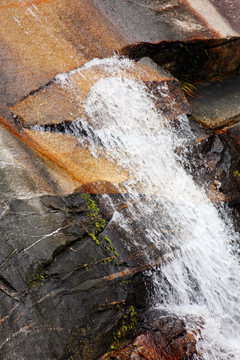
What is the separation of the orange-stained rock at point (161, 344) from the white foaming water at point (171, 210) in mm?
143

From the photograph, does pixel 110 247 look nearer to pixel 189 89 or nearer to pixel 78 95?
pixel 78 95

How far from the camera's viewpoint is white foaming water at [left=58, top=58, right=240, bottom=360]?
423 cm

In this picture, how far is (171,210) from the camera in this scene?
4676 millimetres

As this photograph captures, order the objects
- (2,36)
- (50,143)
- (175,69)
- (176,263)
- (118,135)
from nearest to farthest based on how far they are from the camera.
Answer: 1. (176,263)
2. (50,143)
3. (118,135)
4. (2,36)
5. (175,69)

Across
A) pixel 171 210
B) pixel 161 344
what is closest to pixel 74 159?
pixel 171 210

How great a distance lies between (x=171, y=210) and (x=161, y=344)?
5.18 ft

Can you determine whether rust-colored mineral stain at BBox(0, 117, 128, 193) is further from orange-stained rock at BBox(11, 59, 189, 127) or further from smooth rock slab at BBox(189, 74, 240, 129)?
smooth rock slab at BBox(189, 74, 240, 129)

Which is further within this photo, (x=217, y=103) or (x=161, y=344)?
(x=217, y=103)

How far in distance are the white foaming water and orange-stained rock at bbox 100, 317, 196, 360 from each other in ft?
0.47

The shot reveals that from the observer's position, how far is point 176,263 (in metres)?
4.32

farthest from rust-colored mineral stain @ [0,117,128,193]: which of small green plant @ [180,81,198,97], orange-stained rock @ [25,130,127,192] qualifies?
small green plant @ [180,81,198,97]

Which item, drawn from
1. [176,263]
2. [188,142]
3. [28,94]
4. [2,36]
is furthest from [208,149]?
[2,36]

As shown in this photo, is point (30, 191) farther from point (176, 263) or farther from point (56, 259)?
point (176, 263)

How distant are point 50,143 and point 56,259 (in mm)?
1556
